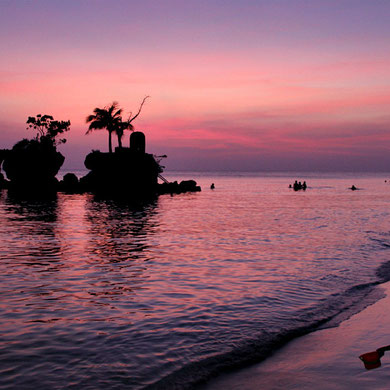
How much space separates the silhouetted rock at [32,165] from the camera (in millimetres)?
67750

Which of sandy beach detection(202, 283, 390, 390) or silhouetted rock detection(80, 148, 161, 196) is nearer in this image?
sandy beach detection(202, 283, 390, 390)

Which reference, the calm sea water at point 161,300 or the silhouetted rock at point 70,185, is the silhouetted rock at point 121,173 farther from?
the calm sea water at point 161,300

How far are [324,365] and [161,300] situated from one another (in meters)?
4.29

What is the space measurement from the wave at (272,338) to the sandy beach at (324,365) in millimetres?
165

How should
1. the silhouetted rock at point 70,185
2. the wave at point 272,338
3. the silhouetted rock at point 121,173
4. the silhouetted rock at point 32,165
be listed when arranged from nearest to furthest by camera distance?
1. the wave at point 272,338
2. the silhouetted rock at point 70,185
3. the silhouetted rock at point 121,173
4. the silhouetted rock at point 32,165

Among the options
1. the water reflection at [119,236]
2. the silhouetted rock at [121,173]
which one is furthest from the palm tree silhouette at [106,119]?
the water reflection at [119,236]

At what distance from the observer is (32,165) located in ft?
223

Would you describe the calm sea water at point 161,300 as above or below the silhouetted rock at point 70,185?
below

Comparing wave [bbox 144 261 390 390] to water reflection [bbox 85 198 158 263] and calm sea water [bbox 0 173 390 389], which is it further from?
water reflection [bbox 85 198 158 263]

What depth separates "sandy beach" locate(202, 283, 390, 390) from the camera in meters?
5.29

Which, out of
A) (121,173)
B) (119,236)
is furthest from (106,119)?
(119,236)

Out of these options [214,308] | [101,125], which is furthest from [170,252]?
[101,125]

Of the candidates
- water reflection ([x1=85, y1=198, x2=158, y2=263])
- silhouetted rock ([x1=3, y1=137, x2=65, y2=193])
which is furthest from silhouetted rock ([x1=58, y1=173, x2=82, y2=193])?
water reflection ([x1=85, y1=198, x2=158, y2=263])

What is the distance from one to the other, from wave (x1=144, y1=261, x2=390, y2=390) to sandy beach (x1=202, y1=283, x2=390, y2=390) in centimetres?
16
